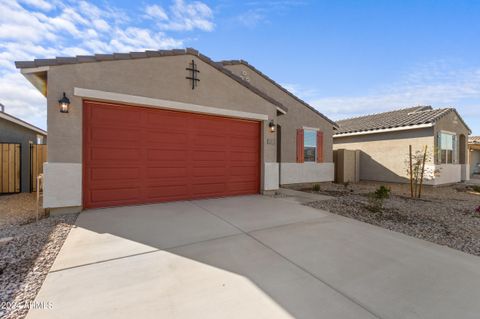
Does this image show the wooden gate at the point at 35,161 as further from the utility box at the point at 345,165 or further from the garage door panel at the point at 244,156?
the utility box at the point at 345,165

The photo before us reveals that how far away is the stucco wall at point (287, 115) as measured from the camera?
34.4 feet

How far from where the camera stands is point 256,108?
7.56 meters

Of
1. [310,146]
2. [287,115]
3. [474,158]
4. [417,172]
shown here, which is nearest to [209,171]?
[287,115]

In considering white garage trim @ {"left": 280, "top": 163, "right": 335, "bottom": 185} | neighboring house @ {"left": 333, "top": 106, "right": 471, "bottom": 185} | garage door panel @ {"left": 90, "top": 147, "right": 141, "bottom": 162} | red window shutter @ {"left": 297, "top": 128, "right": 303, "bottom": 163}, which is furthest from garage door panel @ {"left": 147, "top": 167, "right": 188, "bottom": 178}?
neighboring house @ {"left": 333, "top": 106, "right": 471, "bottom": 185}

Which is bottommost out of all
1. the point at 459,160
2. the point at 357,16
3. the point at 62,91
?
the point at 459,160

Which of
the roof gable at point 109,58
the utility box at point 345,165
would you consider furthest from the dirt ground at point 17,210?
the utility box at point 345,165

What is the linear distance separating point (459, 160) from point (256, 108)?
14897 millimetres

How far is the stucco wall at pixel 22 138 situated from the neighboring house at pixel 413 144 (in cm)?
1734

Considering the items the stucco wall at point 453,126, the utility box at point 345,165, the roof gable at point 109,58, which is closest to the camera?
the roof gable at point 109,58

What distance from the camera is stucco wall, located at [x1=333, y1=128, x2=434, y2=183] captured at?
38.5ft

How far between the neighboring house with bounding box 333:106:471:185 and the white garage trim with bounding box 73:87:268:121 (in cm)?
993

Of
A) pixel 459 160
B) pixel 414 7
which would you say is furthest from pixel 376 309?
pixel 459 160

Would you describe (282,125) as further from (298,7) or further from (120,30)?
(120,30)

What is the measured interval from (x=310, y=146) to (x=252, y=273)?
977 centimetres
